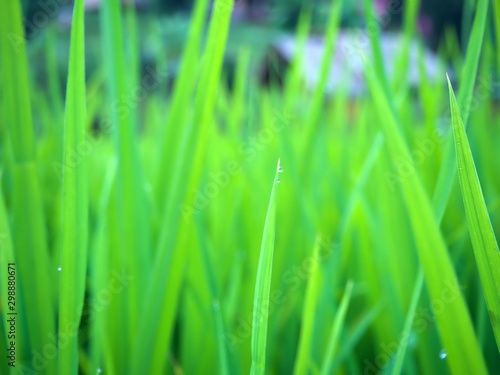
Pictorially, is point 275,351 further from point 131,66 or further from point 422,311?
point 131,66

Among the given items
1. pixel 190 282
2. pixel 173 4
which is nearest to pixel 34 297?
pixel 190 282

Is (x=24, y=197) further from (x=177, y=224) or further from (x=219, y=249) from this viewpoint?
(x=219, y=249)

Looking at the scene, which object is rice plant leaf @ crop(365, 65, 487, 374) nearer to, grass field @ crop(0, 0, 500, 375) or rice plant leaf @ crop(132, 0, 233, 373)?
grass field @ crop(0, 0, 500, 375)

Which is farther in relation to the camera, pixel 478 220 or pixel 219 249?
pixel 219 249

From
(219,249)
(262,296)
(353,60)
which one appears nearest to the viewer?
(262,296)

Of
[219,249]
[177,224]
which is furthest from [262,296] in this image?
[219,249]

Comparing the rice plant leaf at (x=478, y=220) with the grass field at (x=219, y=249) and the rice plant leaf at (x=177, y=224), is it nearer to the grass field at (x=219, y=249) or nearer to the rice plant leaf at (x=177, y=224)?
the grass field at (x=219, y=249)

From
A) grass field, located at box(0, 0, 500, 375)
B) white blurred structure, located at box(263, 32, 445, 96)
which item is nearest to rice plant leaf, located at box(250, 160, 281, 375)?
grass field, located at box(0, 0, 500, 375)
